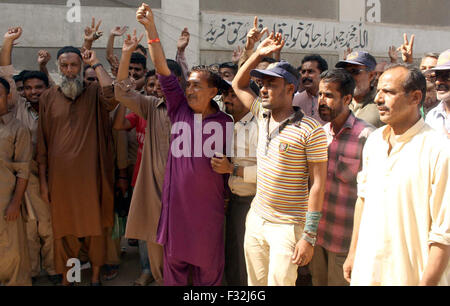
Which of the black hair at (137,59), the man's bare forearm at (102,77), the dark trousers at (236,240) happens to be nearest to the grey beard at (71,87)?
the man's bare forearm at (102,77)

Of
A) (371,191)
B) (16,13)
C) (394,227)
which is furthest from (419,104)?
(16,13)

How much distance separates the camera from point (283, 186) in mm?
2494

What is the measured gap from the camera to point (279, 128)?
8.37ft

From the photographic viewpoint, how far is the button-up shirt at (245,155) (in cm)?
294

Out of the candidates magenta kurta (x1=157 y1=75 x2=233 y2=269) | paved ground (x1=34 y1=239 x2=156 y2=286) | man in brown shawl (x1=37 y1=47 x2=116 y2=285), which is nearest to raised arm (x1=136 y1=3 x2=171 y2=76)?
magenta kurta (x1=157 y1=75 x2=233 y2=269)

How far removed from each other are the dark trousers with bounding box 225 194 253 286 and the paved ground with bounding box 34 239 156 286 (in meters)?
0.88

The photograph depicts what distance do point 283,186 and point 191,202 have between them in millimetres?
781

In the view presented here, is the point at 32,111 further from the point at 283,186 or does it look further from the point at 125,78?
the point at 283,186

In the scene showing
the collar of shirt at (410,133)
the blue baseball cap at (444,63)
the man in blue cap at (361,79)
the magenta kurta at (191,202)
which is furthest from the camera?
the man in blue cap at (361,79)

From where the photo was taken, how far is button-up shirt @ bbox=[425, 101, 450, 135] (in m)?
2.74

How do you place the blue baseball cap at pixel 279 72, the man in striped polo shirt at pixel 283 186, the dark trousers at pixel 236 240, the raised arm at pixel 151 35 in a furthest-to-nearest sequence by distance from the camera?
the dark trousers at pixel 236 240
the raised arm at pixel 151 35
the blue baseball cap at pixel 279 72
the man in striped polo shirt at pixel 283 186

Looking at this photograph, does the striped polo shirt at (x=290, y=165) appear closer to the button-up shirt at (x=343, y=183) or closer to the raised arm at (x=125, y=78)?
the button-up shirt at (x=343, y=183)

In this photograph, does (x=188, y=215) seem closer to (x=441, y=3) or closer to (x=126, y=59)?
(x=126, y=59)

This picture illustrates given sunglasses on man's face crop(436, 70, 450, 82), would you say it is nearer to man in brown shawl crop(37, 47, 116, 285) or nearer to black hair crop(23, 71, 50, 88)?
man in brown shawl crop(37, 47, 116, 285)
